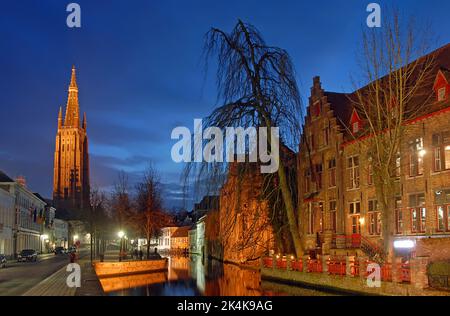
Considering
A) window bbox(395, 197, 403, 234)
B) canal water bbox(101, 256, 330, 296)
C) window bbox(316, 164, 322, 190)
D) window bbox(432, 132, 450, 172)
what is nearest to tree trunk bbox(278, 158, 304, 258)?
canal water bbox(101, 256, 330, 296)

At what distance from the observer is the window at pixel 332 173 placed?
148 feet

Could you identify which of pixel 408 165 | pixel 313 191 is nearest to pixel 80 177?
pixel 313 191

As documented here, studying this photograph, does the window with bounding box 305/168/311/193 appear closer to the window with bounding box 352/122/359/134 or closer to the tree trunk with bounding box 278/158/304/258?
the window with bounding box 352/122/359/134

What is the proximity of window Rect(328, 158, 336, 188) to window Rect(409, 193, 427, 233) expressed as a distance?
32.9 ft

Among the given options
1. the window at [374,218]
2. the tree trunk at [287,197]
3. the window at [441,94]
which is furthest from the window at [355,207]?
the tree trunk at [287,197]

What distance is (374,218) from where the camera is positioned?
39531mm

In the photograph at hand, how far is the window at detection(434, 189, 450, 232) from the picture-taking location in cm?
3262

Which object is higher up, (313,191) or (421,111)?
→ (421,111)

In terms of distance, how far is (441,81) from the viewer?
111 feet

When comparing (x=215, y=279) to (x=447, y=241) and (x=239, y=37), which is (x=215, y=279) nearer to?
(x=447, y=241)

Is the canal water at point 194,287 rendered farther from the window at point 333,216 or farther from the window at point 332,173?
the window at point 332,173

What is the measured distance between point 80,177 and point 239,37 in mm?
180561

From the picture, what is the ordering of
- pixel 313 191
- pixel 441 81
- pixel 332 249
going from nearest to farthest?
1. pixel 441 81
2. pixel 332 249
3. pixel 313 191
